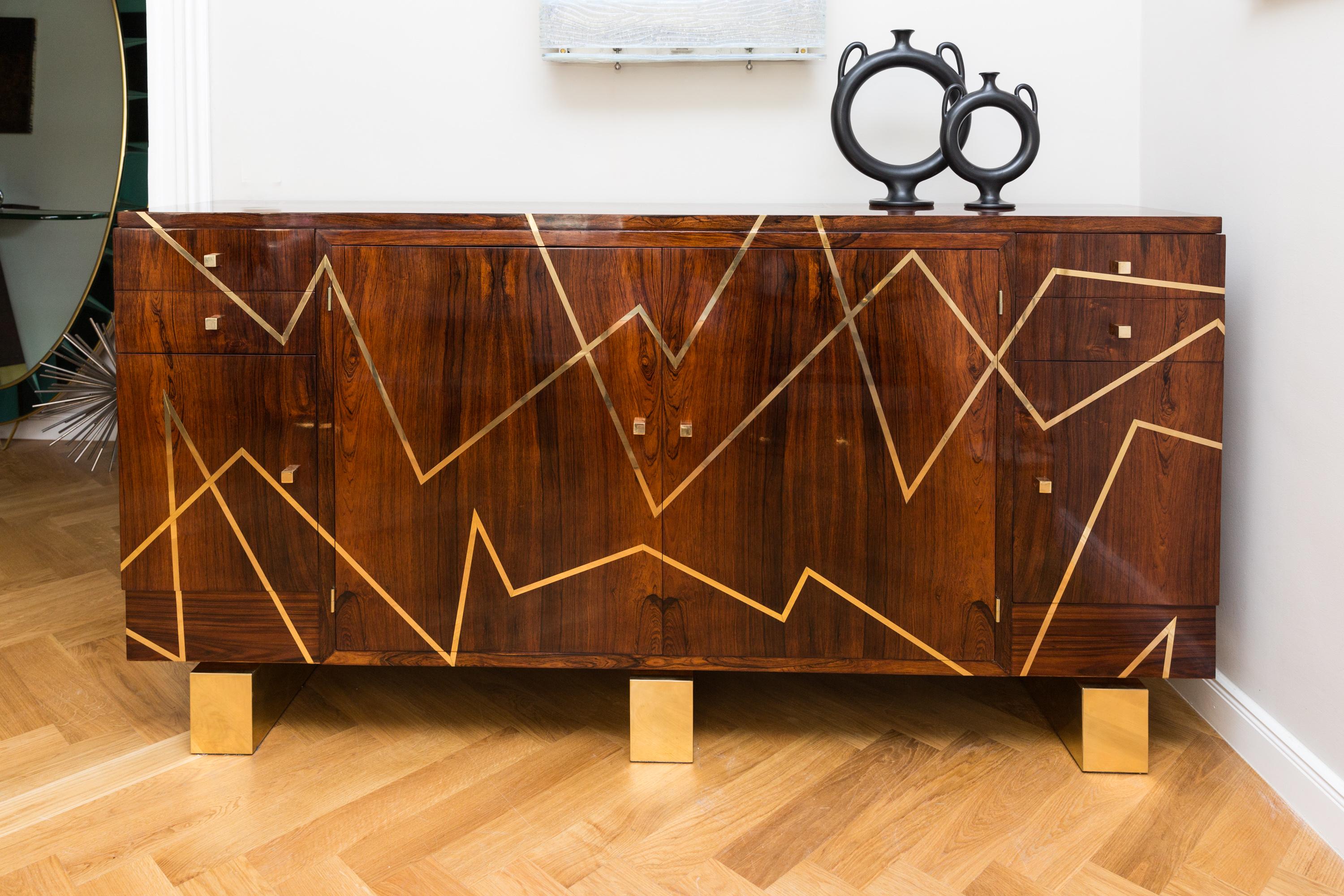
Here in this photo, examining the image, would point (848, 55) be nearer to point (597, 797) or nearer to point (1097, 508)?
point (1097, 508)

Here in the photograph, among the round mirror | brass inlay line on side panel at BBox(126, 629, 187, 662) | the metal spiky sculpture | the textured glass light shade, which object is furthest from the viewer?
the round mirror

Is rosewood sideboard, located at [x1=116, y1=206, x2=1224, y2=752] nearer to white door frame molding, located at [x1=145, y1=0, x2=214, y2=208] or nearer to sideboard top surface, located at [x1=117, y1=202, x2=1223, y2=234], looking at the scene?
sideboard top surface, located at [x1=117, y1=202, x2=1223, y2=234]

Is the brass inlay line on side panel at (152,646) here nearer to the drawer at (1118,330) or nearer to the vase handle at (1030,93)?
the drawer at (1118,330)

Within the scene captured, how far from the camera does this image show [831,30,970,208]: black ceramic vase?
1.57 m

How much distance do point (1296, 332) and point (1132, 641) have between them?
0.48 metres

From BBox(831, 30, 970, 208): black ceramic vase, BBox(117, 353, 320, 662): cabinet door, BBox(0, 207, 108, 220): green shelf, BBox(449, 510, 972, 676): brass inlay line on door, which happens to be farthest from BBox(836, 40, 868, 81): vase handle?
BBox(0, 207, 108, 220): green shelf

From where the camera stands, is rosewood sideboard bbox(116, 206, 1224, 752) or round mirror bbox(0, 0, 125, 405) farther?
round mirror bbox(0, 0, 125, 405)

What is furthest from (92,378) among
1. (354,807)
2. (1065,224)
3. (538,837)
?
(1065,224)

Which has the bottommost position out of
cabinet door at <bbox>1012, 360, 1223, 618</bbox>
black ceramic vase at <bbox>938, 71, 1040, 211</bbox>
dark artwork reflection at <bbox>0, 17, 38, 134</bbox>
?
cabinet door at <bbox>1012, 360, 1223, 618</bbox>

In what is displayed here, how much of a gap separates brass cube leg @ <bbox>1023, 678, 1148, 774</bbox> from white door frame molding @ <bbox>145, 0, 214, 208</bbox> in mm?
1807

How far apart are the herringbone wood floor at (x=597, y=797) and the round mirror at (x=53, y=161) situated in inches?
64.3

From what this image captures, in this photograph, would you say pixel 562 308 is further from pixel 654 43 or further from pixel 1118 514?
pixel 1118 514

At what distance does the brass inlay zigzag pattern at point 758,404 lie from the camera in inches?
51.1

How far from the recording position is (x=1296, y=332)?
129cm
